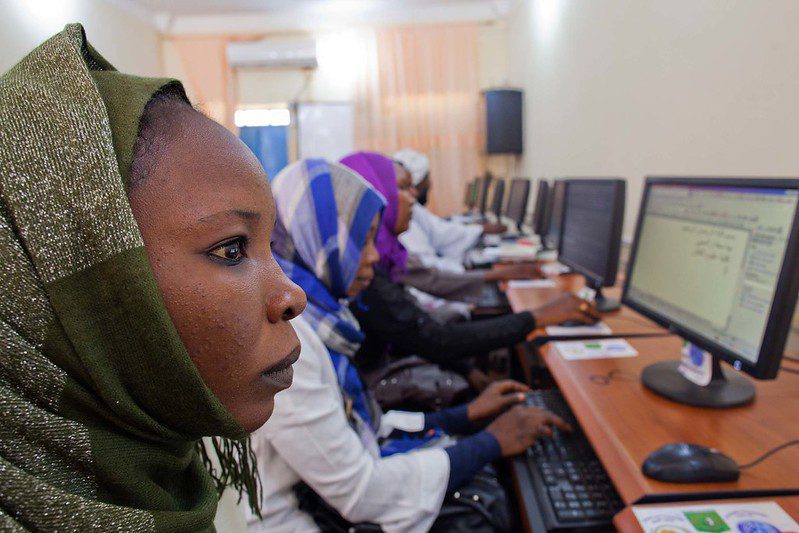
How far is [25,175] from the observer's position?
348 millimetres

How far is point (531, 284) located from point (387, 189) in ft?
2.57

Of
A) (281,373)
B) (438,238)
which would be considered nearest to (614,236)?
(281,373)

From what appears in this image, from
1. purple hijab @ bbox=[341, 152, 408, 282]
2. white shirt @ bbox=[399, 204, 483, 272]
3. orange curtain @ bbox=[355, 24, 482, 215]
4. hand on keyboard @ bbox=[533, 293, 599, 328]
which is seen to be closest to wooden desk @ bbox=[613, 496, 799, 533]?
hand on keyboard @ bbox=[533, 293, 599, 328]

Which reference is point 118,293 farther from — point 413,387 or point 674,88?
point 674,88

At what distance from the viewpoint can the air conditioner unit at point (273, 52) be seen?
6.45 metres

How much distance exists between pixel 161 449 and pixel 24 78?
320mm

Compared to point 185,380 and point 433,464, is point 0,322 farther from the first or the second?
point 433,464

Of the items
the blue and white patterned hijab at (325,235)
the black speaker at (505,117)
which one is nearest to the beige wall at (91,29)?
the blue and white patterned hijab at (325,235)

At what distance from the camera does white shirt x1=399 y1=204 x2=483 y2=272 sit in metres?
3.86

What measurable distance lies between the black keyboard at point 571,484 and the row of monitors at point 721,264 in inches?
12.7

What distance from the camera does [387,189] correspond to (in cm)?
211

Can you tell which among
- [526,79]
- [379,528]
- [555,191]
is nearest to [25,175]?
[379,528]

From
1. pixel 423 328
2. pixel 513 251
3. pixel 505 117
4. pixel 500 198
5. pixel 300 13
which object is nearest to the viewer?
pixel 423 328

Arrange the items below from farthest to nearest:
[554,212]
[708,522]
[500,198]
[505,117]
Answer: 1. [505,117]
2. [500,198]
3. [554,212]
4. [708,522]
